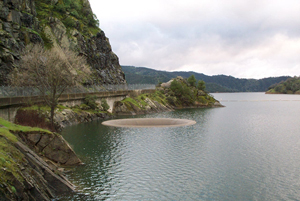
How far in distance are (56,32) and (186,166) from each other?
88.2m

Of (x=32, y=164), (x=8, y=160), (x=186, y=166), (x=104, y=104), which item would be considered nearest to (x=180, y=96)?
(x=104, y=104)

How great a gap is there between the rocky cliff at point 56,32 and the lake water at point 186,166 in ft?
95.2

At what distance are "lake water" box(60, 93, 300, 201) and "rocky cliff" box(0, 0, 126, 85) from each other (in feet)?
95.2

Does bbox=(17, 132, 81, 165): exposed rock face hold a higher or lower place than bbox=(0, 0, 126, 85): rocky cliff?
lower

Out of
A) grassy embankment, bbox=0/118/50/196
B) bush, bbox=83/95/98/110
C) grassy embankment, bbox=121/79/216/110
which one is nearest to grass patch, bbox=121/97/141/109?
grassy embankment, bbox=121/79/216/110

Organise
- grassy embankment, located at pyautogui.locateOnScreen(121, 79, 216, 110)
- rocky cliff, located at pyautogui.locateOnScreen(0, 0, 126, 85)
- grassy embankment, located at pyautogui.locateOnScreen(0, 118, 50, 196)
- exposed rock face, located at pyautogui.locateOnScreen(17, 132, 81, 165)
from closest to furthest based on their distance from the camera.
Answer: grassy embankment, located at pyautogui.locateOnScreen(0, 118, 50, 196), exposed rock face, located at pyautogui.locateOnScreen(17, 132, 81, 165), rocky cliff, located at pyautogui.locateOnScreen(0, 0, 126, 85), grassy embankment, located at pyautogui.locateOnScreen(121, 79, 216, 110)

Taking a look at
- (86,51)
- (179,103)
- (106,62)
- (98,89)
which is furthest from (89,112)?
(179,103)

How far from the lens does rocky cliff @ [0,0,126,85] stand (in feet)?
218

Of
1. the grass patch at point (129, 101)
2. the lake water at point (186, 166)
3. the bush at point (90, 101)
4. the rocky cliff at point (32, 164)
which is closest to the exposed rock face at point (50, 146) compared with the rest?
the rocky cliff at point (32, 164)

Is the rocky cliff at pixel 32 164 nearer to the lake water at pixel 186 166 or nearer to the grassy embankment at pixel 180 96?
the lake water at pixel 186 166

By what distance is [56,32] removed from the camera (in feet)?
342

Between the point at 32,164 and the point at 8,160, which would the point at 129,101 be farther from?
the point at 8,160

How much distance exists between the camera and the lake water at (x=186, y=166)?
26.7 meters

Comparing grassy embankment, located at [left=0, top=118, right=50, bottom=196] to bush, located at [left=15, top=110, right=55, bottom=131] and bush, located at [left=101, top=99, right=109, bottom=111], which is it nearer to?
bush, located at [left=15, top=110, right=55, bottom=131]
